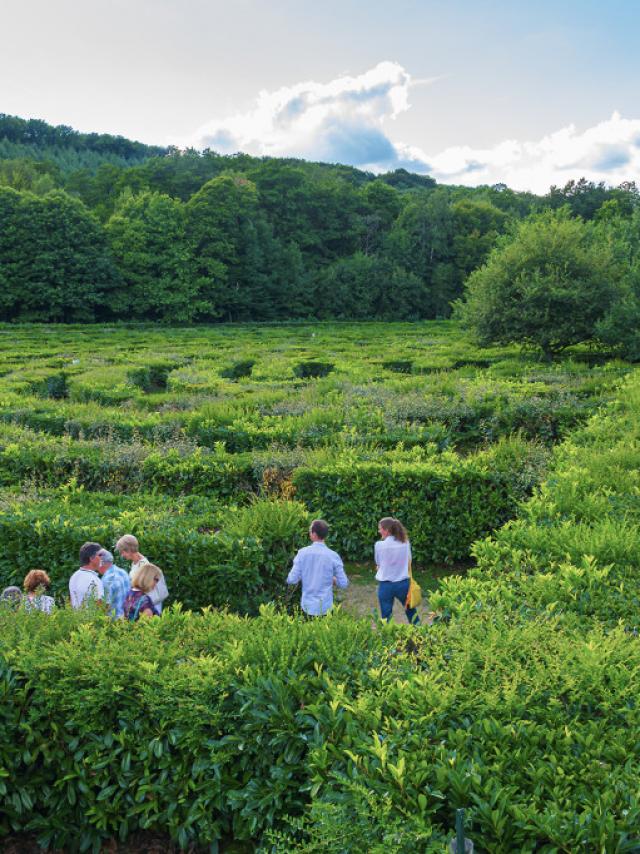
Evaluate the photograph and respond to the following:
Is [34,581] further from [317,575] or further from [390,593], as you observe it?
[390,593]

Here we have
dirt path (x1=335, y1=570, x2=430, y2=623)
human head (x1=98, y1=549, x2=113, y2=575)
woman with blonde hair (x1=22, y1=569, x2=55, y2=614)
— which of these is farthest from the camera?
dirt path (x1=335, y1=570, x2=430, y2=623)

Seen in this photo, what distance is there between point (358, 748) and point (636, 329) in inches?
778

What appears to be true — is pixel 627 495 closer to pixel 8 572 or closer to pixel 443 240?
pixel 8 572

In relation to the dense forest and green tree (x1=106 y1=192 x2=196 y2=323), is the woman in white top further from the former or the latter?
green tree (x1=106 y1=192 x2=196 y2=323)

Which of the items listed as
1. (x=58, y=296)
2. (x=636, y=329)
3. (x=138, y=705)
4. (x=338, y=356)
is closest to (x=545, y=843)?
(x=138, y=705)

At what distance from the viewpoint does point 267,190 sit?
209ft

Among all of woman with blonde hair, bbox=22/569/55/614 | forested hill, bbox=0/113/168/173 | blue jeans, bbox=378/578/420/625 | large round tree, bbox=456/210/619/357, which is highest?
forested hill, bbox=0/113/168/173

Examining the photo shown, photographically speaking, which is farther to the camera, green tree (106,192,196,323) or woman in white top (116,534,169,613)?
green tree (106,192,196,323)

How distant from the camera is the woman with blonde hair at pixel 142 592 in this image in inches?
251

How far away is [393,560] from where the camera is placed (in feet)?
24.0

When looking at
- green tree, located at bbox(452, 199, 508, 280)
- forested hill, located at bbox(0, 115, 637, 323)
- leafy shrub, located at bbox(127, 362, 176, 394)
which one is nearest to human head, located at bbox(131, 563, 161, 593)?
leafy shrub, located at bbox(127, 362, 176, 394)

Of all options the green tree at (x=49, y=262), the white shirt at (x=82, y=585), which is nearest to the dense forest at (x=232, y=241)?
the green tree at (x=49, y=262)

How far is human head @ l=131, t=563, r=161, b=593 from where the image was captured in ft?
21.4

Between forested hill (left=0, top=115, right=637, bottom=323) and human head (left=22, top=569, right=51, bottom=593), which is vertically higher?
forested hill (left=0, top=115, right=637, bottom=323)
